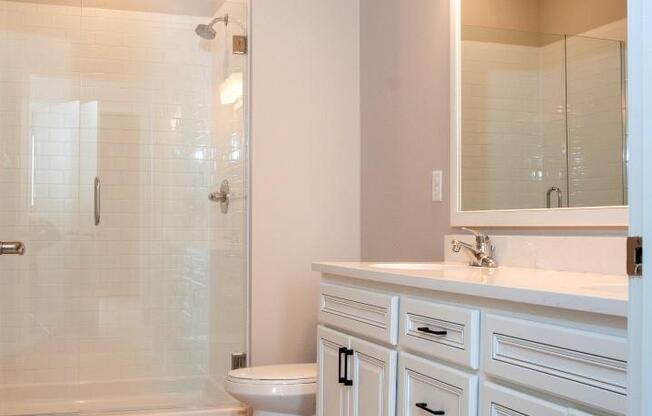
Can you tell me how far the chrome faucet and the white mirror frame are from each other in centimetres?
7

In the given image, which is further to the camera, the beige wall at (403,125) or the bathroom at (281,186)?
the beige wall at (403,125)

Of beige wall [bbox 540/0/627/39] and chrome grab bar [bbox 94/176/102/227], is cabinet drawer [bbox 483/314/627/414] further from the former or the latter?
chrome grab bar [bbox 94/176/102/227]

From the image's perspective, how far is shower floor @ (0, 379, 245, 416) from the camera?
365 cm

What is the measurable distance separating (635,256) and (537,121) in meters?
1.50

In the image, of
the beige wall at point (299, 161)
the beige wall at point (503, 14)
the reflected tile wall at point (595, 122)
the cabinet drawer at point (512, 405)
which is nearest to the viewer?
the cabinet drawer at point (512, 405)

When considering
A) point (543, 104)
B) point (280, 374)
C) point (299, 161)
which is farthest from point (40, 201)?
point (543, 104)

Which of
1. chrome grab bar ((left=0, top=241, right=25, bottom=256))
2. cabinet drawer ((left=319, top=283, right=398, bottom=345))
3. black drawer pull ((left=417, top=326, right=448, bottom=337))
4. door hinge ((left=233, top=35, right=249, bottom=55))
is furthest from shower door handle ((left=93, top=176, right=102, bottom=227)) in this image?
black drawer pull ((left=417, top=326, right=448, bottom=337))

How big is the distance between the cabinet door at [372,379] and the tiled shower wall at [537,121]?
0.66 meters

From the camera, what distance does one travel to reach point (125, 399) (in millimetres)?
3879

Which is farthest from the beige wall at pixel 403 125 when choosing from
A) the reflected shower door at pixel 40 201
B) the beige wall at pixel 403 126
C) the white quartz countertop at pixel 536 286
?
the reflected shower door at pixel 40 201

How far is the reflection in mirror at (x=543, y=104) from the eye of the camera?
2.08m

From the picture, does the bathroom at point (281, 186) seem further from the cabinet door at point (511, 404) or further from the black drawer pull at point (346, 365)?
the cabinet door at point (511, 404)

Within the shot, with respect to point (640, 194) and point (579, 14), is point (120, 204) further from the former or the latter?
point (640, 194)

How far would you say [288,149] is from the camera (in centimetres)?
364
